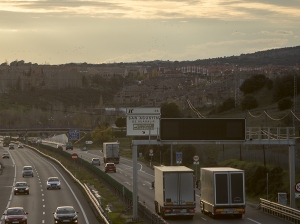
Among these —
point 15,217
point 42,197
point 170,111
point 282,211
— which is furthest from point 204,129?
point 170,111

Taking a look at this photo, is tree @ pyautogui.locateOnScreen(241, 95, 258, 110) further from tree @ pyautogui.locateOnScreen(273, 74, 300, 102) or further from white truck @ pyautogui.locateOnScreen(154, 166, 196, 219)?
white truck @ pyautogui.locateOnScreen(154, 166, 196, 219)

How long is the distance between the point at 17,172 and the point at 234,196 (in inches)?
2233

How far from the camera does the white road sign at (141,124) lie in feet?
129

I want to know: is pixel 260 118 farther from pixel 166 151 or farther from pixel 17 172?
pixel 17 172

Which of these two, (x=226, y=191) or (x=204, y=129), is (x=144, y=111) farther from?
(x=226, y=191)

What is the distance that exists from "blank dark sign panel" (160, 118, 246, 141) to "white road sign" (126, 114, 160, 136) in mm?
2061

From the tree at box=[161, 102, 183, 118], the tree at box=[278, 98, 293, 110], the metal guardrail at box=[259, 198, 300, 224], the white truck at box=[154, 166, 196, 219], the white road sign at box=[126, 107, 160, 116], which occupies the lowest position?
the metal guardrail at box=[259, 198, 300, 224]

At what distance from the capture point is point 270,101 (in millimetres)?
120812

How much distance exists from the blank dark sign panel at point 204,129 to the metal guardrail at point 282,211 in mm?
4366

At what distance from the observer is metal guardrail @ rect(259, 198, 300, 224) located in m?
34.6

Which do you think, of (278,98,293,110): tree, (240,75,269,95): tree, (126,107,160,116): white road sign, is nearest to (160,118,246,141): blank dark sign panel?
(126,107,160,116): white road sign

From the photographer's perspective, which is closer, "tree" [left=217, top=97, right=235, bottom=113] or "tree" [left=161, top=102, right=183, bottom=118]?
"tree" [left=161, top=102, right=183, bottom=118]

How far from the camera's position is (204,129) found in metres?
37.7

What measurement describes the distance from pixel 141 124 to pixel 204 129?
4.08 m
